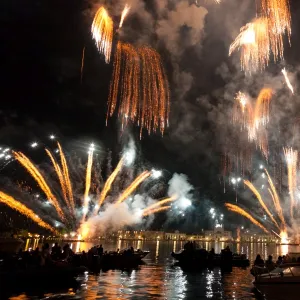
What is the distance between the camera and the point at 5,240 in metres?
55.2

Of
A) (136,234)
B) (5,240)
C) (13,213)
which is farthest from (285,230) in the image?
(5,240)

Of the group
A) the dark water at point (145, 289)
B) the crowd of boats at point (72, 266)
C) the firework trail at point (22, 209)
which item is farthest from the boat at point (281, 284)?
the firework trail at point (22, 209)

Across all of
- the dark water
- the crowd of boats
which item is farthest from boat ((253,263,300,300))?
the dark water

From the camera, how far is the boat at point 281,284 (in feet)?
58.7

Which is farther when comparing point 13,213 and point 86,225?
point 86,225

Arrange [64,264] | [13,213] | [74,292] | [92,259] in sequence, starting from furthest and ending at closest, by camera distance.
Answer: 1. [13,213]
2. [92,259]
3. [64,264]
4. [74,292]

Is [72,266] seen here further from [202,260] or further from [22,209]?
[22,209]

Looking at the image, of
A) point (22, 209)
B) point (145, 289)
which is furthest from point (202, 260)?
point (22, 209)

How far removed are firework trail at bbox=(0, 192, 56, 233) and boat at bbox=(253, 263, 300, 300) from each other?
236 ft

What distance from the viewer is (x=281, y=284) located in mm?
18250

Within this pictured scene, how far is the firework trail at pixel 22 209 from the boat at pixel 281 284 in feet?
236

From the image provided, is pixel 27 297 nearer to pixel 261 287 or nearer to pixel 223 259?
pixel 261 287

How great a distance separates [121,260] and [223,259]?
472 inches

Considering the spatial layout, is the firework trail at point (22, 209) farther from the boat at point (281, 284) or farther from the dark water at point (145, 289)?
the boat at point (281, 284)
